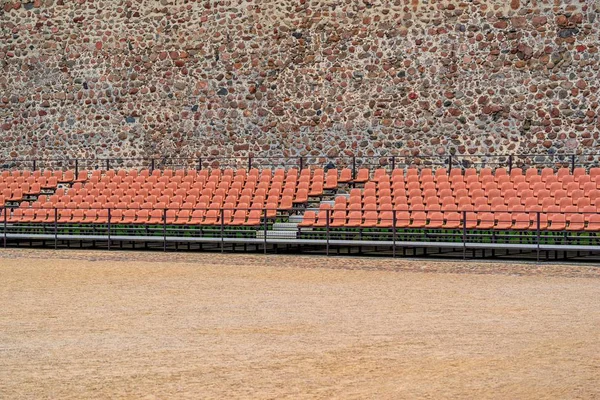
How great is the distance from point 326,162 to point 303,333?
14259mm

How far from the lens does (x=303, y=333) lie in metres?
9.45

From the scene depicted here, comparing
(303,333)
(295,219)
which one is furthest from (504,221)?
(303,333)

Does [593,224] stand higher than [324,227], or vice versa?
[593,224]

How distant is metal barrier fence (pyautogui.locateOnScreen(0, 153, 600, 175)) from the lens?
854 inches

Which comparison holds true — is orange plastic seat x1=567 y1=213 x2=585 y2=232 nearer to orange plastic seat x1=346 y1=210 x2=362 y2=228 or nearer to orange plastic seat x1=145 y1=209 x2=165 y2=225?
orange plastic seat x1=346 y1=210 x2=362 y2=228

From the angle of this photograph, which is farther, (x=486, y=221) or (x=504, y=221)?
(x=486, y=221)

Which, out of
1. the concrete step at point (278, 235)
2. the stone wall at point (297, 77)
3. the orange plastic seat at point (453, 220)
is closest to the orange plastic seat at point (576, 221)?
the orange plastic seat at point (453, 220)

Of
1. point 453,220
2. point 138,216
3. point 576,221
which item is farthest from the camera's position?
point 138,216

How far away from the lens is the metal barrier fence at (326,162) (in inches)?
854

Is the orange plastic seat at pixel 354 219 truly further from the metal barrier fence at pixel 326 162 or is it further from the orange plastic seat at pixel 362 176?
the metal barrier fence at pixel 326 162

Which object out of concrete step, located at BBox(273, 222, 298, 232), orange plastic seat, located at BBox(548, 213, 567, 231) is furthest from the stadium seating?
concrete step, located at BBox(273, 222, 298, 232)

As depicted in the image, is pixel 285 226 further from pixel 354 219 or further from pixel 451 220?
pixel 451 220

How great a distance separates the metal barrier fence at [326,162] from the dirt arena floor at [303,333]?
6.48 meters

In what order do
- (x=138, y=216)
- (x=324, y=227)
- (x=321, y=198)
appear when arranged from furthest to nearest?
(x=321, y=198), (x=138, y=216), (x=324, y=227)
